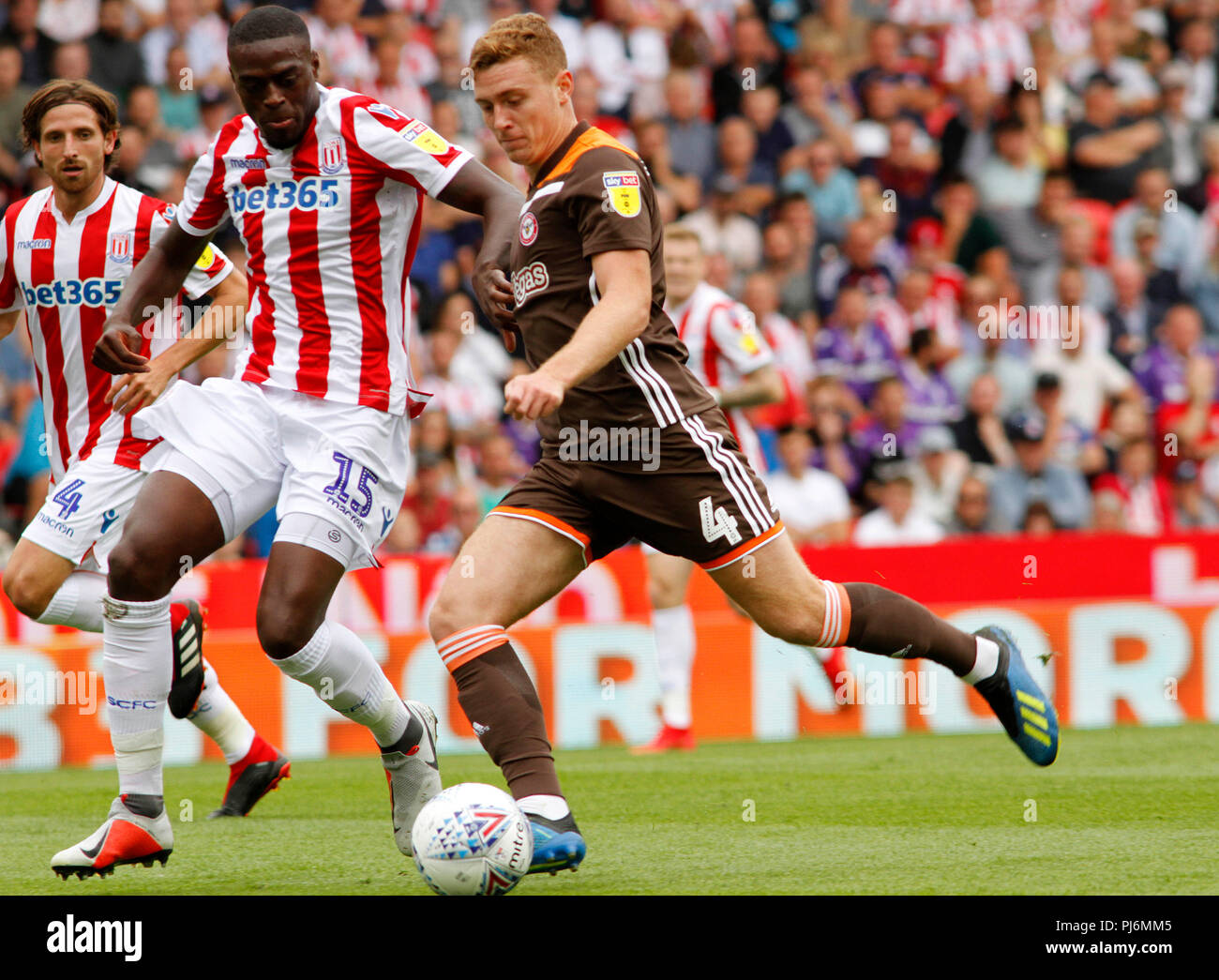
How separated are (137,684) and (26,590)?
4.17 ft

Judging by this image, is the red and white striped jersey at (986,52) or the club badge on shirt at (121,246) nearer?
the club badge on shirt at (121,246)

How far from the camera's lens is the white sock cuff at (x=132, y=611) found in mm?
4812

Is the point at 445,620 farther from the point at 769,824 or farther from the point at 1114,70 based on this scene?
the point at 1114,70

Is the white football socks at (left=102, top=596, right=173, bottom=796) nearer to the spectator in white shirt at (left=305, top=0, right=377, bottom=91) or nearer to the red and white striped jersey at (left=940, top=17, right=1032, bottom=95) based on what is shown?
the spectator in white shirt at (left=305, top=0, right=377, bottom=91)

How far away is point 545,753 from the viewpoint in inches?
181

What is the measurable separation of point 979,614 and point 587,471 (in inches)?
201

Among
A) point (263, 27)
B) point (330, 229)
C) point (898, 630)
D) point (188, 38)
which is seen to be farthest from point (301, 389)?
point (188, 38)

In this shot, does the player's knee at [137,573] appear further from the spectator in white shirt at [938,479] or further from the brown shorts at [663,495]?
the spectator in white shirt at [938,479]

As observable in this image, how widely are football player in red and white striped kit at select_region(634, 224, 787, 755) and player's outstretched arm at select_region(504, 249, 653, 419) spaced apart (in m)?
3.71

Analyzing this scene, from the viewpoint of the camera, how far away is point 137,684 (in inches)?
192

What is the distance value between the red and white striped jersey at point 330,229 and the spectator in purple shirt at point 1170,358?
900 cm

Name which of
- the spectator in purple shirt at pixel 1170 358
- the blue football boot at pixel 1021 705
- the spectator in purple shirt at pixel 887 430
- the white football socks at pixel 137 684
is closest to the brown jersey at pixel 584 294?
the white football socks at pixel 137 684

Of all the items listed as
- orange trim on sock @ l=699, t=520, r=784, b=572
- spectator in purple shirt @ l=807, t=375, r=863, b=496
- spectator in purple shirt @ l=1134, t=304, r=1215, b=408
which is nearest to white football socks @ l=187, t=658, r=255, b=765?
orange trim on sock @ l=699, t=520, r=784, b=572

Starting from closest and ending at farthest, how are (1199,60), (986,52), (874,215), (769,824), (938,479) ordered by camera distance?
(769,824), (938,479), (874,215), (986,52), (1199,60)
